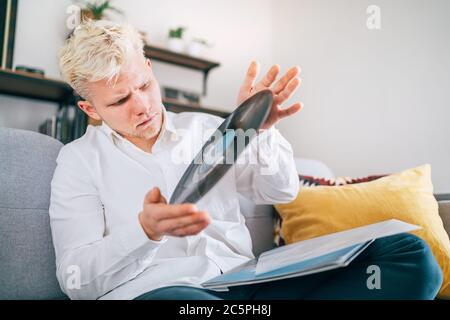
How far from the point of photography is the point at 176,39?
2588 millimetres

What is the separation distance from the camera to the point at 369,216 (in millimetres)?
1198

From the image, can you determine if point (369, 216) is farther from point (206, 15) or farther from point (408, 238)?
point (206, 15)

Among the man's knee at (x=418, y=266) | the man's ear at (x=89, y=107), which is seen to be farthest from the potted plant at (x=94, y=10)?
the man's knee at (x=418, y=266)

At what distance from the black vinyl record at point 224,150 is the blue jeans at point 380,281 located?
0.18 metres

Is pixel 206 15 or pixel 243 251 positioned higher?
pixel 206 15

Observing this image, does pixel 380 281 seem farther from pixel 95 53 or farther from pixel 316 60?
pixel 316 60

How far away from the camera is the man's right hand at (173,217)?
0.50 m

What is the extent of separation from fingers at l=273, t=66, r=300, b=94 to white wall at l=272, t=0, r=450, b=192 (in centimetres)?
126

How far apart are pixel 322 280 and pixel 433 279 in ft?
0.61

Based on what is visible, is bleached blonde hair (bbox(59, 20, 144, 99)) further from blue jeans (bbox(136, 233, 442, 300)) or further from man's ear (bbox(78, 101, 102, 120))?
blue jeans (bbox(136, 233, 442, 300))

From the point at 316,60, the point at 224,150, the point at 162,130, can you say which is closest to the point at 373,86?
the point at 316,60

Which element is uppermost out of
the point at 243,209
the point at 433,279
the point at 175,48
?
the point at 175,48
